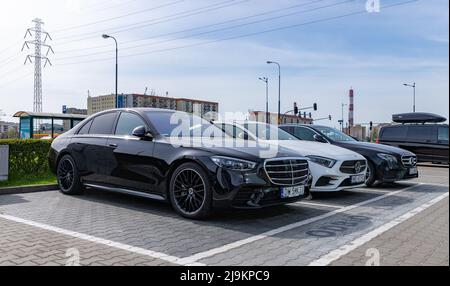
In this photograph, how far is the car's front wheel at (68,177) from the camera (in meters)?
7.32

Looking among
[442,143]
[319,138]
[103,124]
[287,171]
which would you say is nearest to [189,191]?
[287,171]

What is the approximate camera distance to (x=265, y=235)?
4820 mm

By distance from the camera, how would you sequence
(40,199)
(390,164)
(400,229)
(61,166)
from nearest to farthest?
(400,229), (40,199), (61,166), (390,164)

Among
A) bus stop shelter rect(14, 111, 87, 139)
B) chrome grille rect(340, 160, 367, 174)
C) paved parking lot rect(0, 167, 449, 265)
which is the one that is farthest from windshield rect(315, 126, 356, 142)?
bus stop shelter rect(14, 111, 87, 139)

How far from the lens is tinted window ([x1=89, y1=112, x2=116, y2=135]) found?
700cm

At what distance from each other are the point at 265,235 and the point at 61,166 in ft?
15.0

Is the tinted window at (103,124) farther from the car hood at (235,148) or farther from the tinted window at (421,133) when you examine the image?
the tinted window at (421,133)

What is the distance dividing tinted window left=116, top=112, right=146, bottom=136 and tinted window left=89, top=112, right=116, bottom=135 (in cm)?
22

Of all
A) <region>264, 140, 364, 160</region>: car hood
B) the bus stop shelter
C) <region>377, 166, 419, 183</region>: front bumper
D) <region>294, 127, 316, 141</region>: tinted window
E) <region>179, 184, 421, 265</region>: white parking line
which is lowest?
<region>179, 184, 421, 265</region>: white parking line

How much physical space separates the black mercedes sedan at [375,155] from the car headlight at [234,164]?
4869 millimetres

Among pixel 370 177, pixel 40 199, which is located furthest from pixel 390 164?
pixel 40 199

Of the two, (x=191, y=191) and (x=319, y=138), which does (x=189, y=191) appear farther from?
(x=319, y=138)

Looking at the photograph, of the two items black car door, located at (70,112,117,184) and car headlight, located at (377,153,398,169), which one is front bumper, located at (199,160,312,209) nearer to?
black car door, located at (70,112,117,184)

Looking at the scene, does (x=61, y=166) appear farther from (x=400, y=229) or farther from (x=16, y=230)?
(x=400, y=229)
